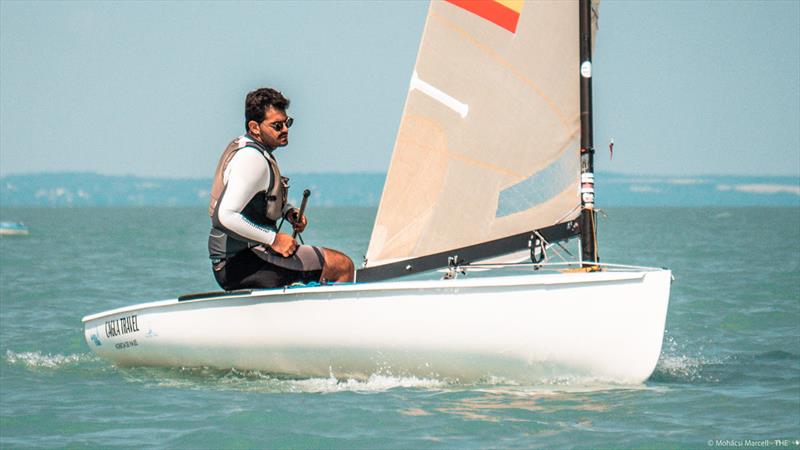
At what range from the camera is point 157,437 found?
6.56 m

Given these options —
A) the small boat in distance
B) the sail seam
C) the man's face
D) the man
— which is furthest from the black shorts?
the small boat in distance

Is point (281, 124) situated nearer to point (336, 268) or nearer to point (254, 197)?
point (254, 197)

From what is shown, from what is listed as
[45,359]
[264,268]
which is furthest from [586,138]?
[45,359]

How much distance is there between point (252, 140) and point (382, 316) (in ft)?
4.65

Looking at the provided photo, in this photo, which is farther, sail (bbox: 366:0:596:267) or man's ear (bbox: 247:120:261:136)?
sail (bbox: 366:0:596:267)

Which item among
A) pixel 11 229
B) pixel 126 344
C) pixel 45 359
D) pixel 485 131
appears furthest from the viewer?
pixel 11 229

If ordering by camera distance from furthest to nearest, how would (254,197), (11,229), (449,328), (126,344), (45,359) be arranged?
(11,229) → (45,359) → (126,344) → (254,197) → (449,328)

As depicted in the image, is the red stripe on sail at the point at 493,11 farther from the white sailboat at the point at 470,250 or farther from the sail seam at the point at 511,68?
the sail seam at the point at 511,68

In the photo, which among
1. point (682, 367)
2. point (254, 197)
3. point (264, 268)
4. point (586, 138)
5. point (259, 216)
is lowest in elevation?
point (682, 367)

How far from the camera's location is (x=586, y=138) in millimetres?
7785

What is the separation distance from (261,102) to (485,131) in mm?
1531

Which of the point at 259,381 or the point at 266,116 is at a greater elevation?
the point at 266,116

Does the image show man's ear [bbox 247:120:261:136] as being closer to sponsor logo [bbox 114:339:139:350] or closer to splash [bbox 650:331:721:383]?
sponsor logo [bbox 114:339:139:350]

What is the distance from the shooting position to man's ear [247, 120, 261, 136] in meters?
7.71
